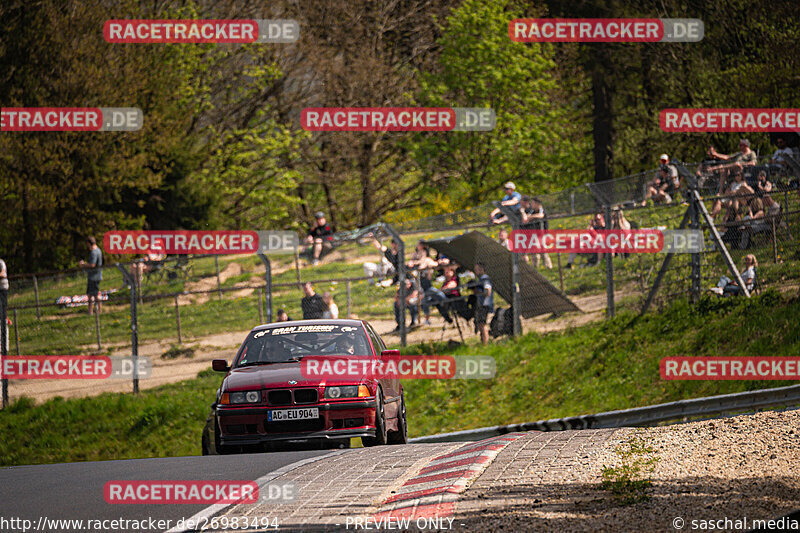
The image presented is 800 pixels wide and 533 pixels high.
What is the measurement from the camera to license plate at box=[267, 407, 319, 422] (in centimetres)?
1147

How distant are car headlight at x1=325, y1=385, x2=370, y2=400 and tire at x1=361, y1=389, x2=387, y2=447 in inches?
9.6

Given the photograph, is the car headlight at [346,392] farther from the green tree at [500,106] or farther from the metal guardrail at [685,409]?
the green tree at [500,106]

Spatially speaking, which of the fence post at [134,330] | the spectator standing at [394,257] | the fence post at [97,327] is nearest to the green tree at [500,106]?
the spectator standing at [394,257]

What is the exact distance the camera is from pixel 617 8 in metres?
40.3

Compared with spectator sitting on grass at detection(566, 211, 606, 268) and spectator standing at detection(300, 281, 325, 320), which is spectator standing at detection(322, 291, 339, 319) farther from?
spectator sitting on grass at detection(566, 211, 606, 268)

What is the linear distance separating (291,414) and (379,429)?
988 millimetres

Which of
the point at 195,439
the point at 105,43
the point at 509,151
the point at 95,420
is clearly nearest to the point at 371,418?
the point at 195,439

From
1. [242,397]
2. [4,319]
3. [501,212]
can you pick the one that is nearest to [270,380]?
[242,397]

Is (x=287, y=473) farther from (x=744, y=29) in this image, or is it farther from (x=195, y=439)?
(x=744, y=29)

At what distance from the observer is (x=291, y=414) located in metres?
11.5

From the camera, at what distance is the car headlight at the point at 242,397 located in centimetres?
1145

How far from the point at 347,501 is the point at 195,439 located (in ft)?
43.4

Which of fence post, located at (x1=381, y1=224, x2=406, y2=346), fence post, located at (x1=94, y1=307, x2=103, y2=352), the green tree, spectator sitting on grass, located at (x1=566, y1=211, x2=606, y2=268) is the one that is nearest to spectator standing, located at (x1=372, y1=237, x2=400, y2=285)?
fence post, located at (x1=381, y1=224, x2=406, y2=346)

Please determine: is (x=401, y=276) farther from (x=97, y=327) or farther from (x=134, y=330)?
(x=97, y=327)
